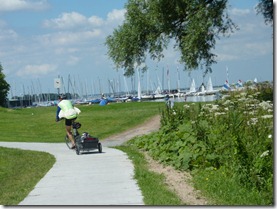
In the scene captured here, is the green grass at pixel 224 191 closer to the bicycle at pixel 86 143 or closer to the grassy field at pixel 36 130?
the grassy field at pixel 36 130

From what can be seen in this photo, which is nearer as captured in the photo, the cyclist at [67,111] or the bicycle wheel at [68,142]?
the cyclist at [67,111]

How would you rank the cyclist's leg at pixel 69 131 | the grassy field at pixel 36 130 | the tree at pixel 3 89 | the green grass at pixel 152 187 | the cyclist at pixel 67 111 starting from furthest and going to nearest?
the cyclist's leg at pixel 69 131 < the cyclist at pixel 67 111 < the grassy field at pixel 36 130 < the tree at pixel 3 89 < the green grass at pixel 152 187

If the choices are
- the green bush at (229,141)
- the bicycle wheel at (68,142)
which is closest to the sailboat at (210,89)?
the green bush at (229,141)

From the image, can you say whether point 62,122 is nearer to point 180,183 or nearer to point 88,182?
point 88,182

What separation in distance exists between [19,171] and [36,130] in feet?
12.1

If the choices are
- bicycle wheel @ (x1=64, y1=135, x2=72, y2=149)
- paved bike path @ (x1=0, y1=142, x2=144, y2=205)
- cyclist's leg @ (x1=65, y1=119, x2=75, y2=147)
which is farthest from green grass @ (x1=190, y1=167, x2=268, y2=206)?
bicycle wheel @ (x1=64, y1=135, x2=72, y2=149)

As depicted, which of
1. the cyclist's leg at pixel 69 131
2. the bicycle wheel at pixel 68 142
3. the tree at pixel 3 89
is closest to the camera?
the tree at pixel 3 89

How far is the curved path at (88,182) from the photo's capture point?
789 centimetres

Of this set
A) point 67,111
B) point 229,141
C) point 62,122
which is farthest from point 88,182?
point 62,122

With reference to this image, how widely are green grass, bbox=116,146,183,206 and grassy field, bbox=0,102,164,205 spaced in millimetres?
191

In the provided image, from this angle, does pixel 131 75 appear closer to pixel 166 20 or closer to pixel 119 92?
pixel 166 20

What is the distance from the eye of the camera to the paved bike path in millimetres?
7883

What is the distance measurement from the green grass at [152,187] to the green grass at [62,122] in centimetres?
232

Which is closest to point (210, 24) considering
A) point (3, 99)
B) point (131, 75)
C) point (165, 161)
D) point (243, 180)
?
point (131, 75)
